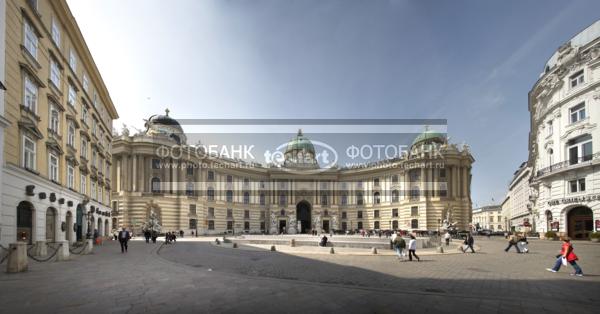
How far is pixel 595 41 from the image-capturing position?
3775 centimetres

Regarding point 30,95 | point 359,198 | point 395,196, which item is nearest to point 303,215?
point 359,198

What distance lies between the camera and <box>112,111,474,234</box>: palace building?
64.2 m

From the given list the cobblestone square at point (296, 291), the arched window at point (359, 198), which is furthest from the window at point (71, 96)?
the arched window at point (359, 198)

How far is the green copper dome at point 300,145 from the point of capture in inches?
4114

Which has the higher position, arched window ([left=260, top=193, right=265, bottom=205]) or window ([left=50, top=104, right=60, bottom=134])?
window ([left=50, top=104, right=60, bottom=134])

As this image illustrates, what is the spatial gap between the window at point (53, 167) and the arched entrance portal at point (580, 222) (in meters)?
53.2

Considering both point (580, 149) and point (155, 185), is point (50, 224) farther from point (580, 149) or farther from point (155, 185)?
point (580, 149)

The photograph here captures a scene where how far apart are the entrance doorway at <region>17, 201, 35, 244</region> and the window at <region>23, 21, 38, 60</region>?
9543 millimetres

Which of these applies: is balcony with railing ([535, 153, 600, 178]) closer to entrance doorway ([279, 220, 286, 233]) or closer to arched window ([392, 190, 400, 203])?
arched window ([392, 190, 400, 203])

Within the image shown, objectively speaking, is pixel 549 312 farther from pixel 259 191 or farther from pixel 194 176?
pixel 259 191

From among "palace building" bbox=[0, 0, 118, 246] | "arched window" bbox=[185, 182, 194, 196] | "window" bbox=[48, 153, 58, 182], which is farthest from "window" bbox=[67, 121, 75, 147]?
"arched window" bbox=[185, 182, 194, 196]

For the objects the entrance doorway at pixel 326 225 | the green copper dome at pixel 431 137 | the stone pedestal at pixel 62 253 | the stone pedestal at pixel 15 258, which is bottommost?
the entrance doorway at pixel 326 225

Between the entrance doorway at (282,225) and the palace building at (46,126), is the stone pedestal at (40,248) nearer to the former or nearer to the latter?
the palace building at (46,126)

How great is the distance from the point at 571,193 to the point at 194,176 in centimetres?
6260
